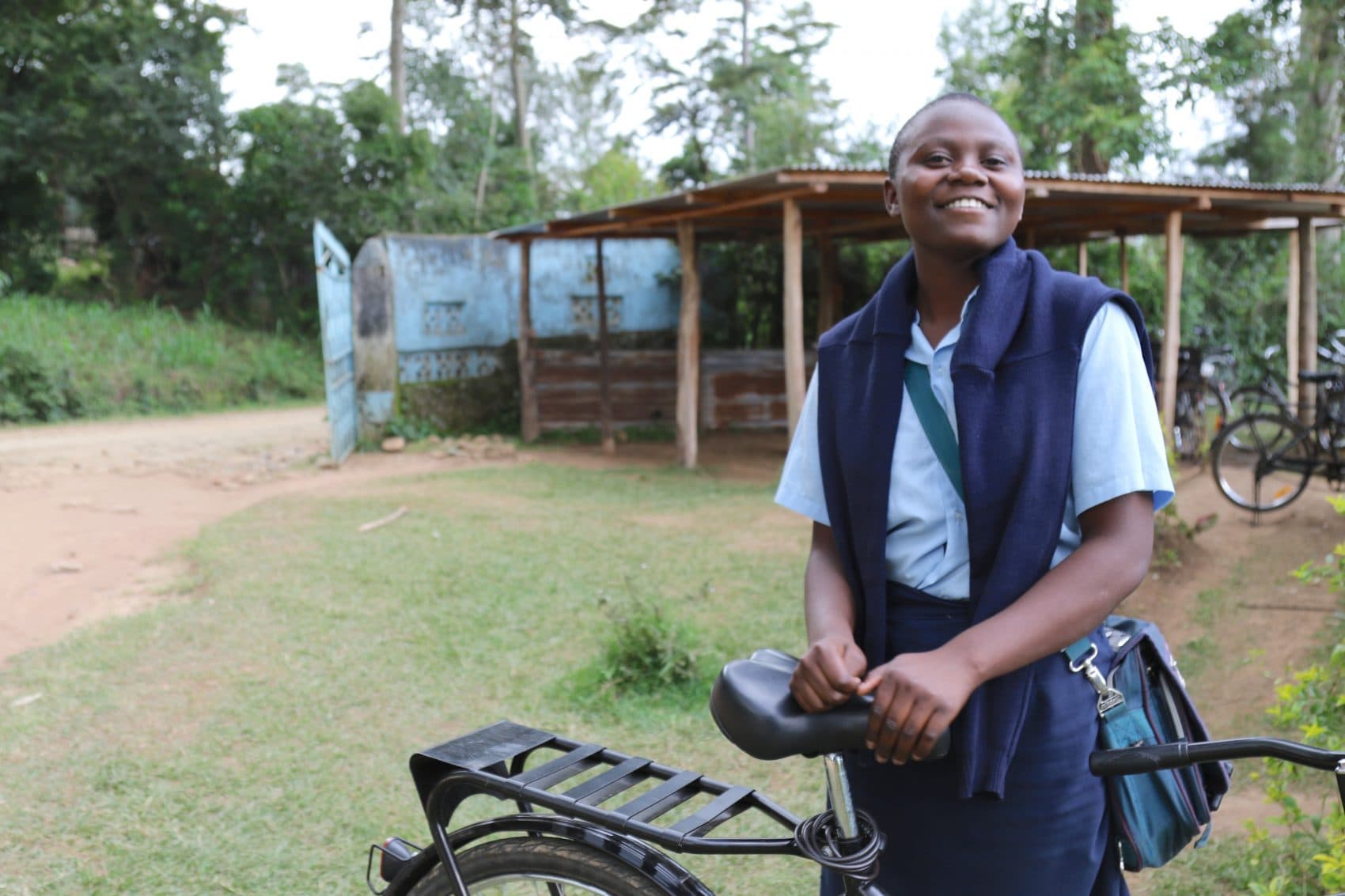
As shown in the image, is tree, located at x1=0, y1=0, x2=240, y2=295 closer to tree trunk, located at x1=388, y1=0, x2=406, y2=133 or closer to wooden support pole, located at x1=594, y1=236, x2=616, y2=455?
tree trunk, located at x1=388, y1=0, x2=406, y2=133

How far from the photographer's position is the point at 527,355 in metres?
12.6

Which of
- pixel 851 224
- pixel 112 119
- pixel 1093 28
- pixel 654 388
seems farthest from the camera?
pixel 112 119

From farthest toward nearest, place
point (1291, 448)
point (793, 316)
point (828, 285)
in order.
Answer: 1. point (828, 285)
2. point (793, 316)
3. point (1291, 448)

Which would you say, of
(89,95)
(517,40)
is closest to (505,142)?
(517,40)

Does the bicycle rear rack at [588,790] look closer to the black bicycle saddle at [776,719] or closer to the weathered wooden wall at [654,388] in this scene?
the black bicycle saddle at [776,719]

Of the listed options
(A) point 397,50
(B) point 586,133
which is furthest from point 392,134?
(B) point 586,133

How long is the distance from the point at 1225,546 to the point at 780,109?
713 inches

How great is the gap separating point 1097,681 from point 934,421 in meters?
0.41

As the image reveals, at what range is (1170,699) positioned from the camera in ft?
5.09

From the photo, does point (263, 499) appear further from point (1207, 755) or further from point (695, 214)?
point (1207, 755)

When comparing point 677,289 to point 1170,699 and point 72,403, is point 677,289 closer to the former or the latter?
point 72,403

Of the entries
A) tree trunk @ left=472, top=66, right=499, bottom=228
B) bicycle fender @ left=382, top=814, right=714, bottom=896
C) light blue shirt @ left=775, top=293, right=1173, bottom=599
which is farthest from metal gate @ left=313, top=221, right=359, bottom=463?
tree trunk @ left=472, top=66, right=499, bottom=228

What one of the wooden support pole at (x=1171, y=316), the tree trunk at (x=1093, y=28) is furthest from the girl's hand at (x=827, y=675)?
the tree trunk at (x=1093, y=28)

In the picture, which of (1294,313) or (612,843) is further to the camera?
(1294,313)
